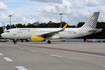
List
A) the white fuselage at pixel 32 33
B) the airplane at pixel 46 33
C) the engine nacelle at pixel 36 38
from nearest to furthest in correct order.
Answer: the engine nacelle at pixel 36 38 < the airplane at pixel 46 33 < the white fuselage at pixel 32 33

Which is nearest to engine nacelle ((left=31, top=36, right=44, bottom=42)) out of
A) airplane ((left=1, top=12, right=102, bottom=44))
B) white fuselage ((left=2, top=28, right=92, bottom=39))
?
airplane ((left=1, top=12, right=102, bottom=44))

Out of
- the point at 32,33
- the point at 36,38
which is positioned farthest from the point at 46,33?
the point at 32,33

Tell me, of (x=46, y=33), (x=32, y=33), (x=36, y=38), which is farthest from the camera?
(x=32, y=33)

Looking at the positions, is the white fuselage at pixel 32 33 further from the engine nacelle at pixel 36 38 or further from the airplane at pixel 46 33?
the engine nacelle at pixel 36 38

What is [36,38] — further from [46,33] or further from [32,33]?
[32,33]

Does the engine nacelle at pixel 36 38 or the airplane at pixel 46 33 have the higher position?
the airplane at pixel 46 33

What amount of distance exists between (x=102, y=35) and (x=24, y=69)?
84.3 m

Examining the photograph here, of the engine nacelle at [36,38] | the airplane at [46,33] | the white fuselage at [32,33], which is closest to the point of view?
the engine nacelle at [36,38]

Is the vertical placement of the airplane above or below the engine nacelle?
above

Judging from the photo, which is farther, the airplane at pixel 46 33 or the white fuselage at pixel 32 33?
the white fuselage at pixel 32 33

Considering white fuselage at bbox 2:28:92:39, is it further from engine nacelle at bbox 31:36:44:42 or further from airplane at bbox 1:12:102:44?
engine nacelle at bbox 31:36:44:42

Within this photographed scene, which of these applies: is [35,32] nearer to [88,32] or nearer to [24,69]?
[88,32]

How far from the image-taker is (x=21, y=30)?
1507 inches

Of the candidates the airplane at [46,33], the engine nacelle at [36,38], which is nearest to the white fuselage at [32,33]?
the airplane at [46,33]
